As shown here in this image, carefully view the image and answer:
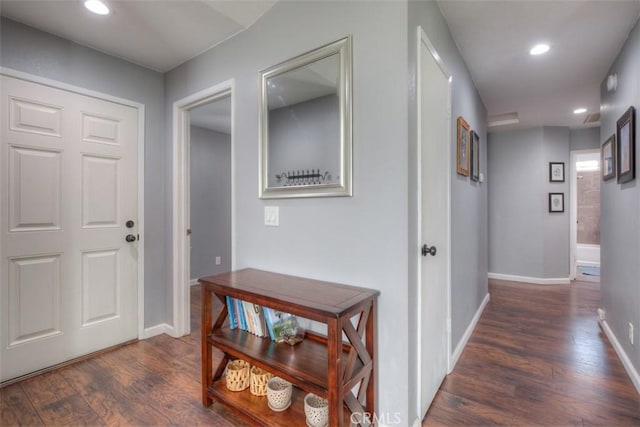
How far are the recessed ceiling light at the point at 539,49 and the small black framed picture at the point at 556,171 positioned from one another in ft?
9.66

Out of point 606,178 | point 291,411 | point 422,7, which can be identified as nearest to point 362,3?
point 422,7

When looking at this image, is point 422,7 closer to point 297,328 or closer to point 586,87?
point 297,328

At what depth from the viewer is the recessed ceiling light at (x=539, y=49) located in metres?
2.35

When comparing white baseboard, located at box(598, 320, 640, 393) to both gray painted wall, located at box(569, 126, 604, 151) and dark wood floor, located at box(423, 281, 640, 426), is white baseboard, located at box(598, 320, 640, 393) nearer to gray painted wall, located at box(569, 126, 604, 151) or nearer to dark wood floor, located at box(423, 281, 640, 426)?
dark wood floor, located at box(423, 281, 640, 426)

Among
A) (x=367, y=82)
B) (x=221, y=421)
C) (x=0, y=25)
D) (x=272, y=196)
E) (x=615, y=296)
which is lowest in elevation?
(x=221, y=421)

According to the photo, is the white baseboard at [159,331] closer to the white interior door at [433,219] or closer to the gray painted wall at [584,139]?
the white interior door at [433,219]

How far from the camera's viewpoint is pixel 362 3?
4.94 feet

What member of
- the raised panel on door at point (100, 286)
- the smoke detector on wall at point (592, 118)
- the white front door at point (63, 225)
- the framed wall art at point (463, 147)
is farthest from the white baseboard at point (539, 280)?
the raised panel on door at point (100, 286)

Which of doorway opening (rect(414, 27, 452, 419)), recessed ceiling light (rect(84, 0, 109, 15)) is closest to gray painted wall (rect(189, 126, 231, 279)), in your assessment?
recessed ceiling light (rect(84, 0, 109, 15))

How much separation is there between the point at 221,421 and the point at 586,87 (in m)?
4.38

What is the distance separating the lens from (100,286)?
2406mm

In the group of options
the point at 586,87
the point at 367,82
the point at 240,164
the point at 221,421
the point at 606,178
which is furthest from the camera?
the point at 586,87

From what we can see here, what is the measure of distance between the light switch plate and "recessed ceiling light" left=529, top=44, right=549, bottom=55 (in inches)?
93.6

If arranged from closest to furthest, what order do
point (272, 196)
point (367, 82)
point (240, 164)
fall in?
point (367, 82), point (272, 196), point (240, 164)
